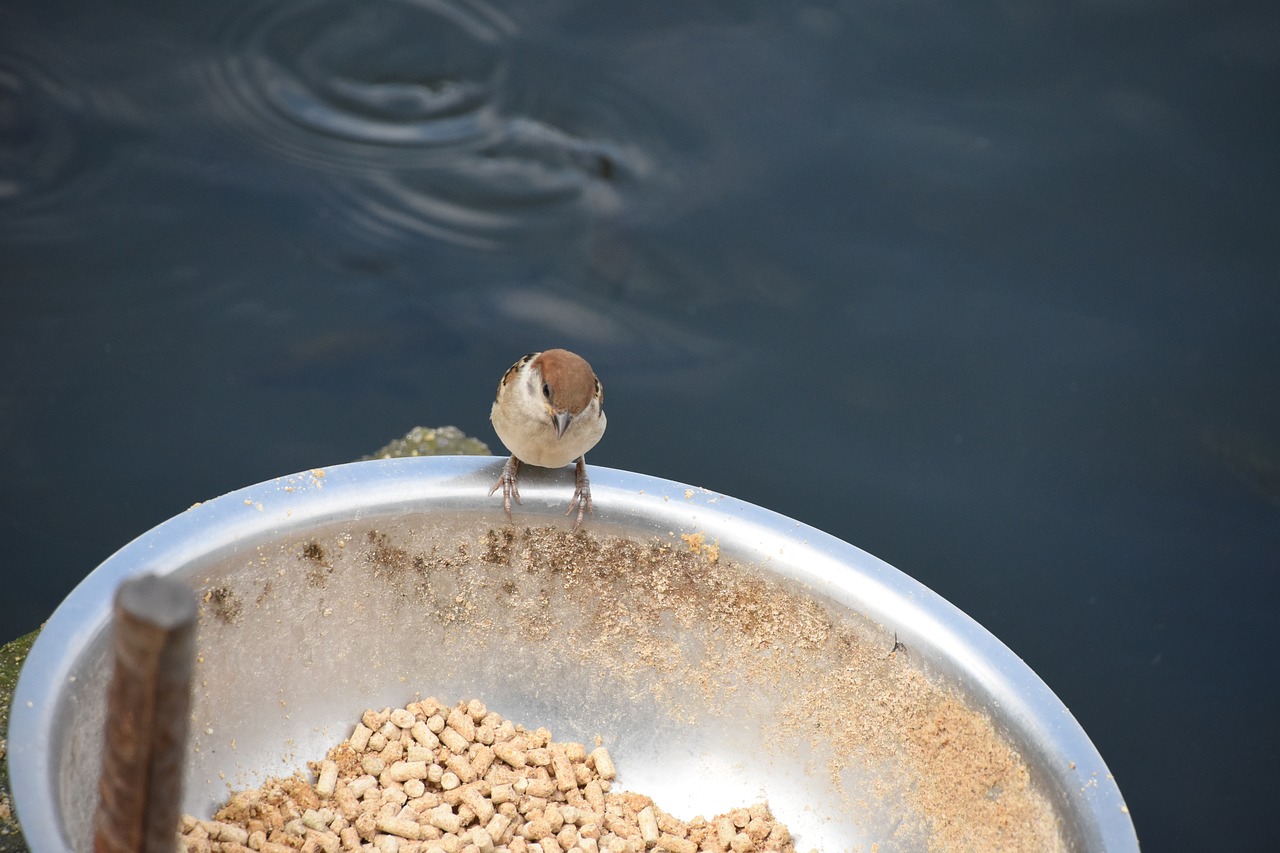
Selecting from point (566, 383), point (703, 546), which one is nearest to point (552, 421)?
point (566, 383)

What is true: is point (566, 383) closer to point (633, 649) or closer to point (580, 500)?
point (580, 500)

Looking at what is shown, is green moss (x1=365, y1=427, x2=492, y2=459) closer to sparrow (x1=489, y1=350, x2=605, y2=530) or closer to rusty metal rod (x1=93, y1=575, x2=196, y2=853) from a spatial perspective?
sparrow (x1=489, y1=350, x2=605, y2=530)

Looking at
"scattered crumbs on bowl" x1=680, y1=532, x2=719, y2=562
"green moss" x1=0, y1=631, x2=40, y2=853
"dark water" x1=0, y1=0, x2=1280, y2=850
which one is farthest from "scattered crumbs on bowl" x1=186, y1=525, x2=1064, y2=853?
"dark water" x1=0, y1=0, x2=1280, y2=850

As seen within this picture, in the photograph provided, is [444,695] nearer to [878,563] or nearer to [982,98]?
[878,563]

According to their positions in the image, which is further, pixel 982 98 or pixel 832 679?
pixel 982 98

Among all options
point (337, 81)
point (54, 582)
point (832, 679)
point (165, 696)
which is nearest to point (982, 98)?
point (337, 81)

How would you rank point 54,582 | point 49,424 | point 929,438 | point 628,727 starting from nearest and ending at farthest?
point 628,727 → point 54,582 → point 49,424 → point 929,438

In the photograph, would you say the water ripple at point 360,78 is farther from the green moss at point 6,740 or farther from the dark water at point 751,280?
the green moss at point 6,740
